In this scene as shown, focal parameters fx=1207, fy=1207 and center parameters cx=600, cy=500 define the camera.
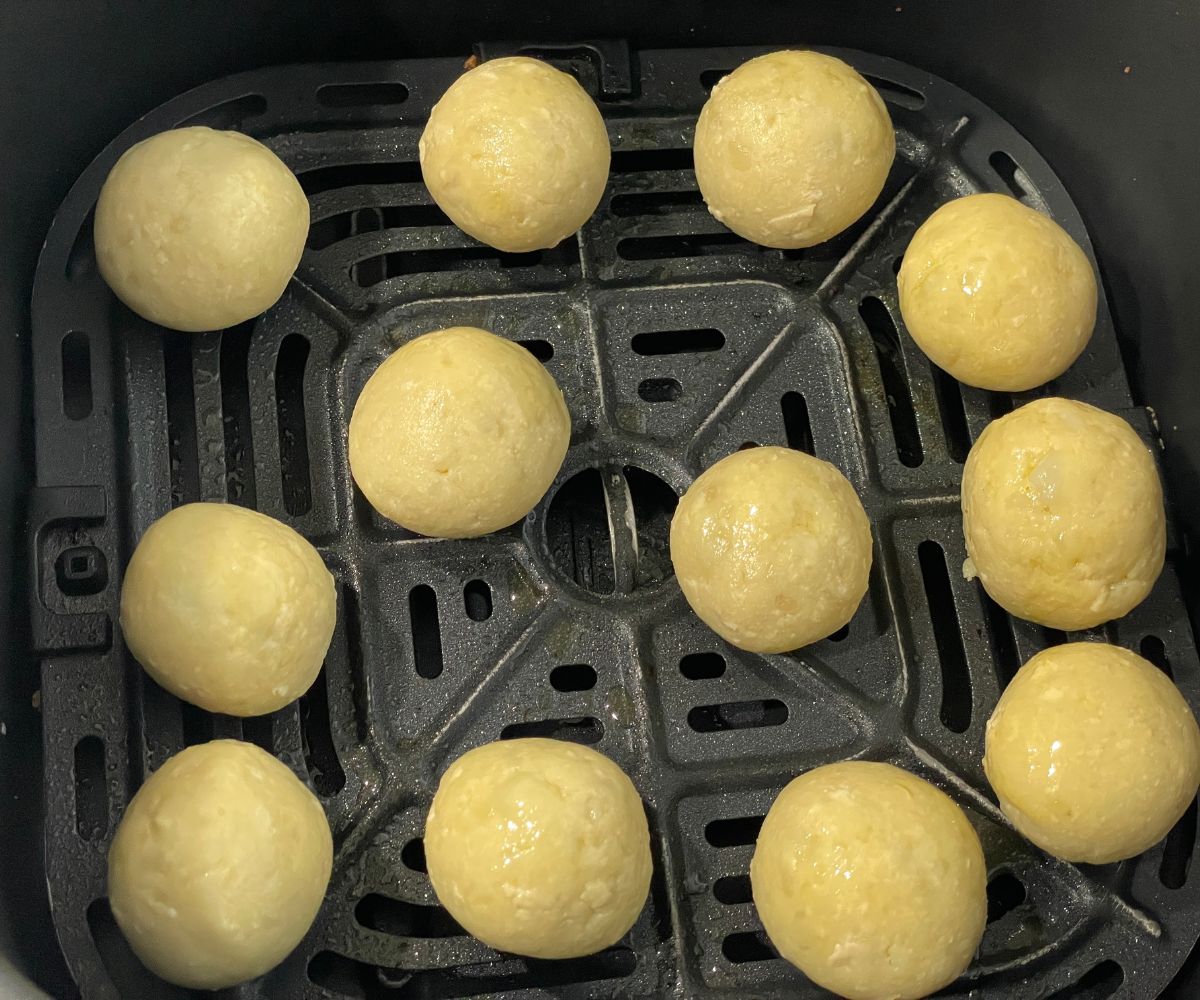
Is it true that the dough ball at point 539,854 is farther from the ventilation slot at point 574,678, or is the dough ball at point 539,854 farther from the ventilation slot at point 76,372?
the ventilation slot at point 76,372

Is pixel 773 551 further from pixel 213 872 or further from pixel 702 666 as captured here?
pixel 213 872

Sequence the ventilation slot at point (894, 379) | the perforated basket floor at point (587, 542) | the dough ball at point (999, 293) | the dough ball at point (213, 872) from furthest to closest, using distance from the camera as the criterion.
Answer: the ventilation slot at point (894, 379) < the dough ball at point (999, 293) < the perforated basket floor at point (587, 542) < the dough ball at point (213, 872)

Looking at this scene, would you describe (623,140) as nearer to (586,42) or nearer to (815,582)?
(586,42)

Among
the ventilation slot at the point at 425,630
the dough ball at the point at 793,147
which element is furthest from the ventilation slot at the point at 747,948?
the dough ball at the point at 793,147

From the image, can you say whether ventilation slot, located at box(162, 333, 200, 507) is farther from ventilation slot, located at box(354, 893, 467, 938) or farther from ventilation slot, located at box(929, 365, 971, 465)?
ventilation slot, located at box(929, 365, 971, 465)

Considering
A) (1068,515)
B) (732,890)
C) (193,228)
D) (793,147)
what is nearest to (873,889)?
(732,890)

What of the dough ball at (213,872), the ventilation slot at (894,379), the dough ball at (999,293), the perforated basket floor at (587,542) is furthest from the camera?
the ventilation slot at (894,379)

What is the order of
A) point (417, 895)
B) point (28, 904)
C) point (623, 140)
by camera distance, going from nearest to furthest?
point (28, 904), point (417, 895), point (623, 140)

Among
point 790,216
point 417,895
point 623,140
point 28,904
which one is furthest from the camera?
point 623,140

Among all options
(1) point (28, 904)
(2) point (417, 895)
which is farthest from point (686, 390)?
(1) point (28, 904)
